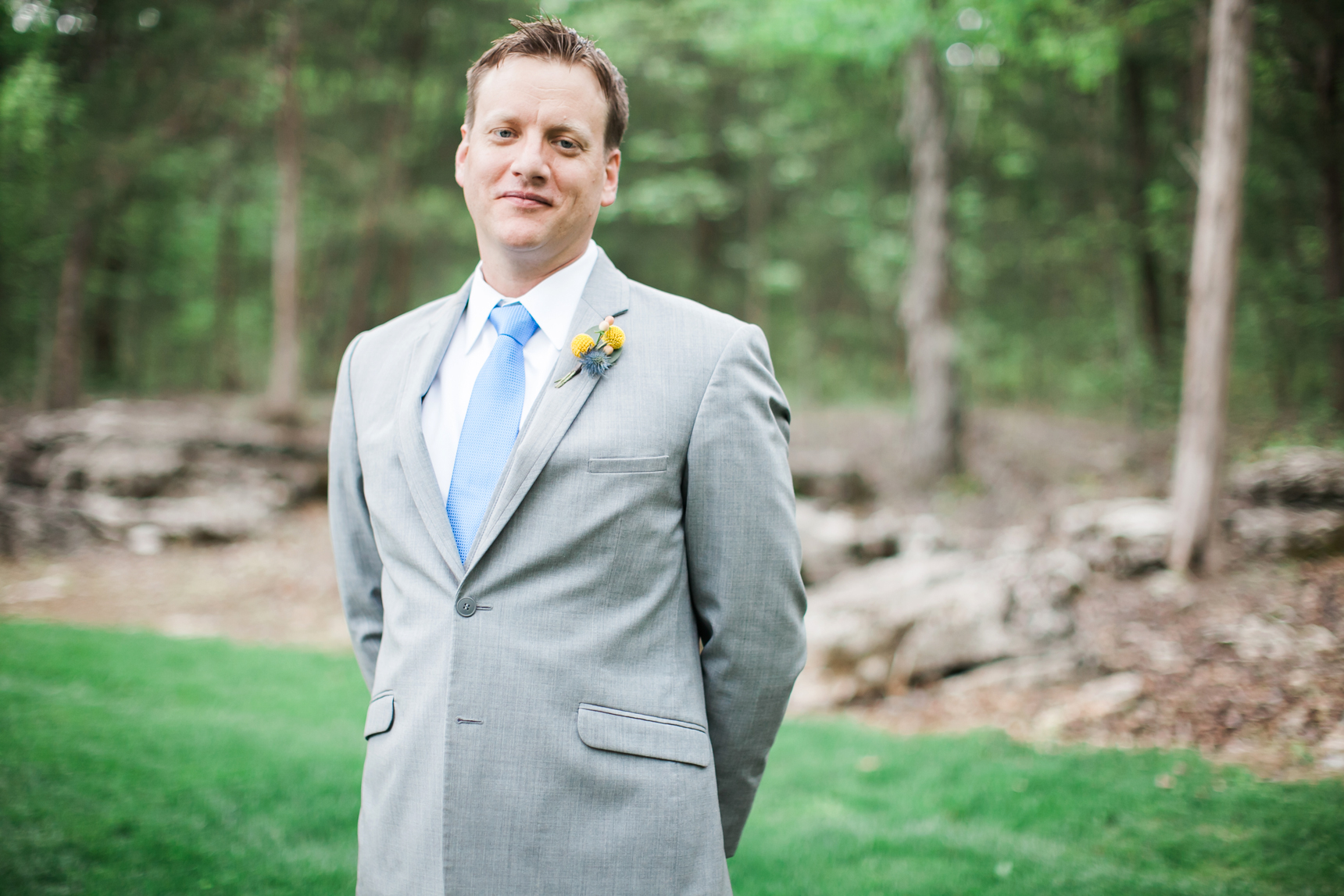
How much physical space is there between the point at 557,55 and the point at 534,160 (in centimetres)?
25

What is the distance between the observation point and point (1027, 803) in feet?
14.2

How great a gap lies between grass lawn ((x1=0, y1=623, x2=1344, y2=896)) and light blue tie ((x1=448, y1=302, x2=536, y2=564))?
2386mm

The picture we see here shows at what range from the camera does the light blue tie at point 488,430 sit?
1754 millimetres

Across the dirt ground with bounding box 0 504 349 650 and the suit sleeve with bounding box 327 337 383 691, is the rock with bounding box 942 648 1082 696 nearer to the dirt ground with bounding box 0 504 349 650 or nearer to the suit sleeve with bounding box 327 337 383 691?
the suit sleeve with bounding box 327 337 383 691

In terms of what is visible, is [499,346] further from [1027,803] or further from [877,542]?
[877,542]

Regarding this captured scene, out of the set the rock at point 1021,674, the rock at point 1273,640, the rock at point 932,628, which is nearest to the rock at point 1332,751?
the rock at point 1273,640

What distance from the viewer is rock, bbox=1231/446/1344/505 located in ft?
23.7

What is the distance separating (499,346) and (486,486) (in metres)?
0.32

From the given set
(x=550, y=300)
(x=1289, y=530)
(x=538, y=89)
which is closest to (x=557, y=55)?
(x=538, y=89)

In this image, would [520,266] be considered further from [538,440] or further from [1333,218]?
[1333,218]

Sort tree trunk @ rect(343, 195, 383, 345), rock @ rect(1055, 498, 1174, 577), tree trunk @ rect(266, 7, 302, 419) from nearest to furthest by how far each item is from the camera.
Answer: rock @ rect(1055, 498, 1174, 577) → tree trunk @ rect(266, 7, 302, 419) → tree trunk @ rect(343, 195, 383, 345)

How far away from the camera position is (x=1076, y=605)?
23.1 ft

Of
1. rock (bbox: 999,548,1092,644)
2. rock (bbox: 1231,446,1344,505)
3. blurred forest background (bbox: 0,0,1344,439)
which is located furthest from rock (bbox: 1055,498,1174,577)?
blurred forest background (bbox: 0,0,1344,439)

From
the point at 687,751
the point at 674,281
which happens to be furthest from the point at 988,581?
→ the point at 674,281
